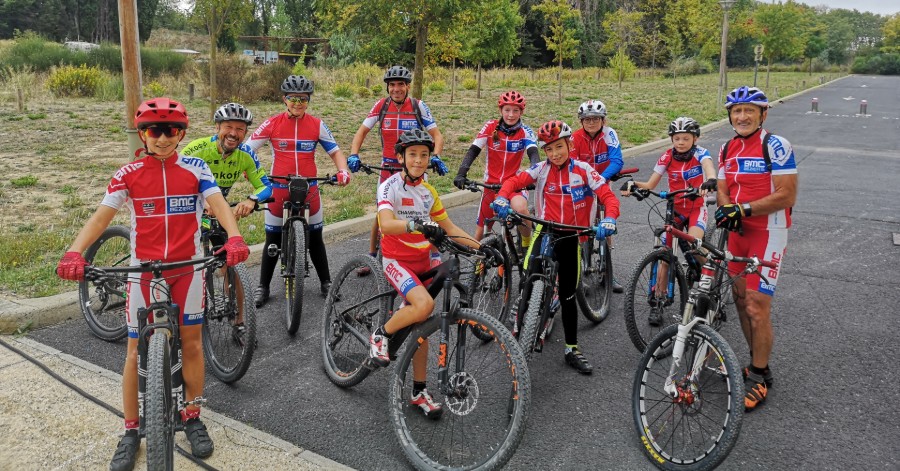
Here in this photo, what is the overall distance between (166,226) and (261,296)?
109 inches

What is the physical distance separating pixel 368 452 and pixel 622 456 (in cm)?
151

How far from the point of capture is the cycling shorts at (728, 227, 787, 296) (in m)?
4.82

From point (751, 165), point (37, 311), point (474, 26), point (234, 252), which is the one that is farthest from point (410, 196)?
point (474, 26)

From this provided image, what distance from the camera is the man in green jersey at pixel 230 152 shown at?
5605 millimetres

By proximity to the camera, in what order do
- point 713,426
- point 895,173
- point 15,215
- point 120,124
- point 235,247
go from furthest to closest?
point 120,124 → point 895,173 → point 15,215 → point 713,426 → point 235,247

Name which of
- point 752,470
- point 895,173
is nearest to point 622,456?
point 752,470

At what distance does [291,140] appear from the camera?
6641 mm

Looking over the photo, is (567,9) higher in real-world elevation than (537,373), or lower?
higher

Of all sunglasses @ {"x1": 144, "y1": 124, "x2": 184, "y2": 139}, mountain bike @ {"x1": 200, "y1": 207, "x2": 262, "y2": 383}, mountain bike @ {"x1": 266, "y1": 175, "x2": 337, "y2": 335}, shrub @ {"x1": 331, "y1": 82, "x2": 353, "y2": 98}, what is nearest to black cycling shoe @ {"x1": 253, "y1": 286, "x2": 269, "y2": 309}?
mountain bike @ {"x1": 266, "y1": 175, "x2": 337, "y2": 335}

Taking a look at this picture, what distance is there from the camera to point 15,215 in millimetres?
9008

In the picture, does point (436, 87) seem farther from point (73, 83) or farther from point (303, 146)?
point (303, 146)

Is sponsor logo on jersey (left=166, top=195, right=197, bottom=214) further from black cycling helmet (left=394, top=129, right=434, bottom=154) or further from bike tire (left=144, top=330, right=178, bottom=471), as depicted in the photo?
black cycling helmet (left=394, top=129, right=434, bottom=154)

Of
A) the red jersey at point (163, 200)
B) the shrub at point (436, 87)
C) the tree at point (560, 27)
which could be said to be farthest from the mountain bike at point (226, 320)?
the shrub at point (436, 87)

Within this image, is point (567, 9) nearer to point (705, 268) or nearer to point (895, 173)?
point (895, 173)
